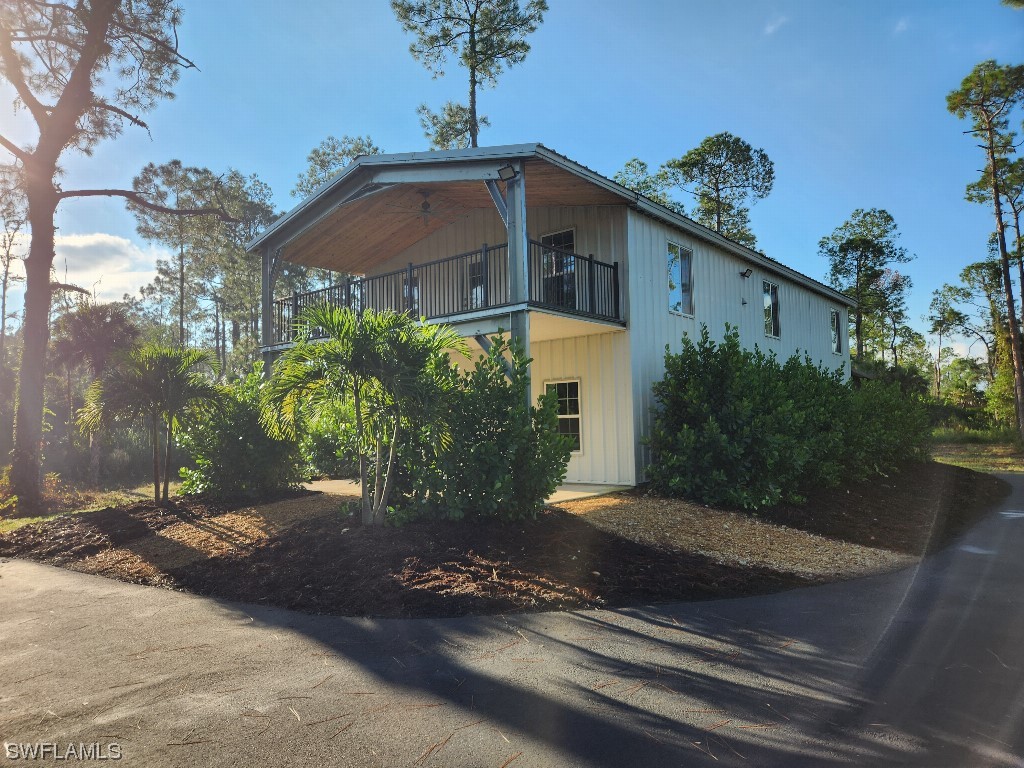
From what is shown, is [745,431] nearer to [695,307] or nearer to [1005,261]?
[695,307]

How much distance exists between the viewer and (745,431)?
898 centimetres

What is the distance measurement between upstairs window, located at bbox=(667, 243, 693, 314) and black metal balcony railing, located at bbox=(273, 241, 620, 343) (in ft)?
6.21

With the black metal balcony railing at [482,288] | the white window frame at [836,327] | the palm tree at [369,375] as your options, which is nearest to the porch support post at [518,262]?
the black metal balcony railing at [482,288]

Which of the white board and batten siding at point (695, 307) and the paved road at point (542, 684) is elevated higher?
the white board and batten siding at point (695, 307)

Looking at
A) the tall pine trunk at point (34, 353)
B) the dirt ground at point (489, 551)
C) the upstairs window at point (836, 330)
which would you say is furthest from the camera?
the upstairs window at point (836, 330)

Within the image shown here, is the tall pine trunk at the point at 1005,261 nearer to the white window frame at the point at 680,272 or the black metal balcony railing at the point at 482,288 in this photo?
the white window frame at the point at 680,272

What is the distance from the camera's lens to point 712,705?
2.96m

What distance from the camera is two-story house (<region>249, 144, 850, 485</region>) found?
9.19m

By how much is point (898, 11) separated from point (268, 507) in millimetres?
11308

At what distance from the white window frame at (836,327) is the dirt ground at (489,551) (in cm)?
1055

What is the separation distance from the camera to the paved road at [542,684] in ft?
8.48

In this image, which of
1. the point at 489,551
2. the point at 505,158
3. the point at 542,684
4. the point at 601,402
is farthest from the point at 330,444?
the point at 542,684

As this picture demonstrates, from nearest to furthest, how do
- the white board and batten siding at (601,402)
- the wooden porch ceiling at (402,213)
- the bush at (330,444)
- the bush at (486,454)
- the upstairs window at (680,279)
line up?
the bush at (486,454), the bush at (330,444), the wooden porch ceiling at (402,213), the white board and batten siding at (601,402), the upstairs window at (680,279)

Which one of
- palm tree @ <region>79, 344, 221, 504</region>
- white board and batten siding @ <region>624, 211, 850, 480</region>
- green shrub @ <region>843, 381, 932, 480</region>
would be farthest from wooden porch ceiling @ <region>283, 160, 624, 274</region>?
green shrub @ <region>843, 381, 932, 480</region>
